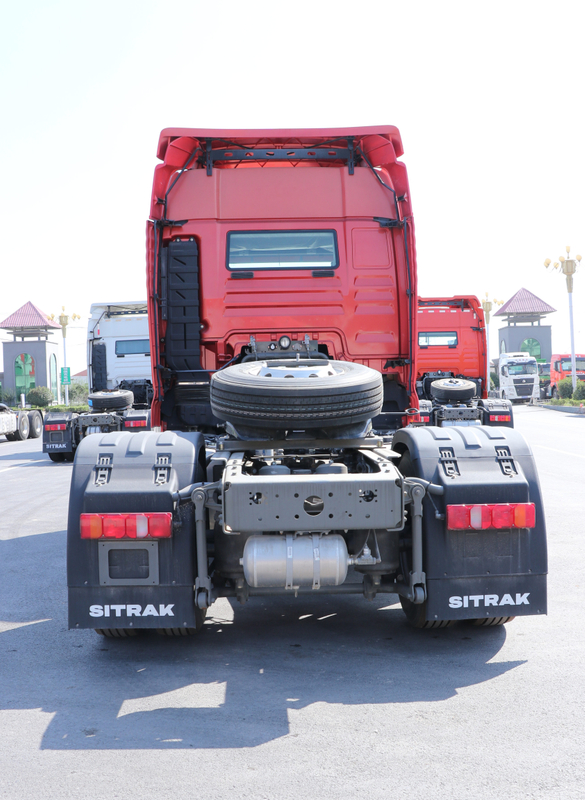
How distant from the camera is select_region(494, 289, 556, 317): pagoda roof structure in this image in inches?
2803

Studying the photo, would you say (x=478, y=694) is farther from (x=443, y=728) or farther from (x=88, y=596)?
(x=88, y=596)

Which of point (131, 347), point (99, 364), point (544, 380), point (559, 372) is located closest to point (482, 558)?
point (131, 347)

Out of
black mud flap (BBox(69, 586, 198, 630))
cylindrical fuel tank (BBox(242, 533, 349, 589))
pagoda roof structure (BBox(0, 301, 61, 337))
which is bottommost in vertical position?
black mud flap (BBox(69, 586, 198, 630))

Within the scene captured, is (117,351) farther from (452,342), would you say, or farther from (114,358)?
(452,342)

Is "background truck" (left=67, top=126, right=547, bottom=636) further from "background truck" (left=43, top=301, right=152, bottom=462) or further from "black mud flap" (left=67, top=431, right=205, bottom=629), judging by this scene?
"background truck" (left=43, top=301, right=152, bottom=462)

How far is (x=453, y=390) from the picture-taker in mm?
16188

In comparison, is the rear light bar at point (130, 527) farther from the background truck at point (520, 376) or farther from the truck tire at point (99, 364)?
the background truck at point (520, 376)

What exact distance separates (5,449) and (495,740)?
20.4 m

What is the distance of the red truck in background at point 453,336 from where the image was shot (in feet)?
58.1

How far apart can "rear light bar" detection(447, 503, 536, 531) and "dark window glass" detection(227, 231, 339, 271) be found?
3192 mm

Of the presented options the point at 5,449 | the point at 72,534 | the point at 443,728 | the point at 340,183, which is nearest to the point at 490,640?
the point at 443,728

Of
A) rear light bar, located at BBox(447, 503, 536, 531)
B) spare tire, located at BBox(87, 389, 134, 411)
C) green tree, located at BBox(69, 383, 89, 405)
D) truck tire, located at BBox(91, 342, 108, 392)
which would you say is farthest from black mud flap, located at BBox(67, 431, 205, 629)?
green tree, located at BBox(69, 383, 89, 405)

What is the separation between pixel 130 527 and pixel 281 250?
11.2 feet

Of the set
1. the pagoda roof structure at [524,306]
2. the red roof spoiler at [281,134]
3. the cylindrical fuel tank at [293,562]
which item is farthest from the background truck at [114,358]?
the pagoda roof structure at [524,306]
